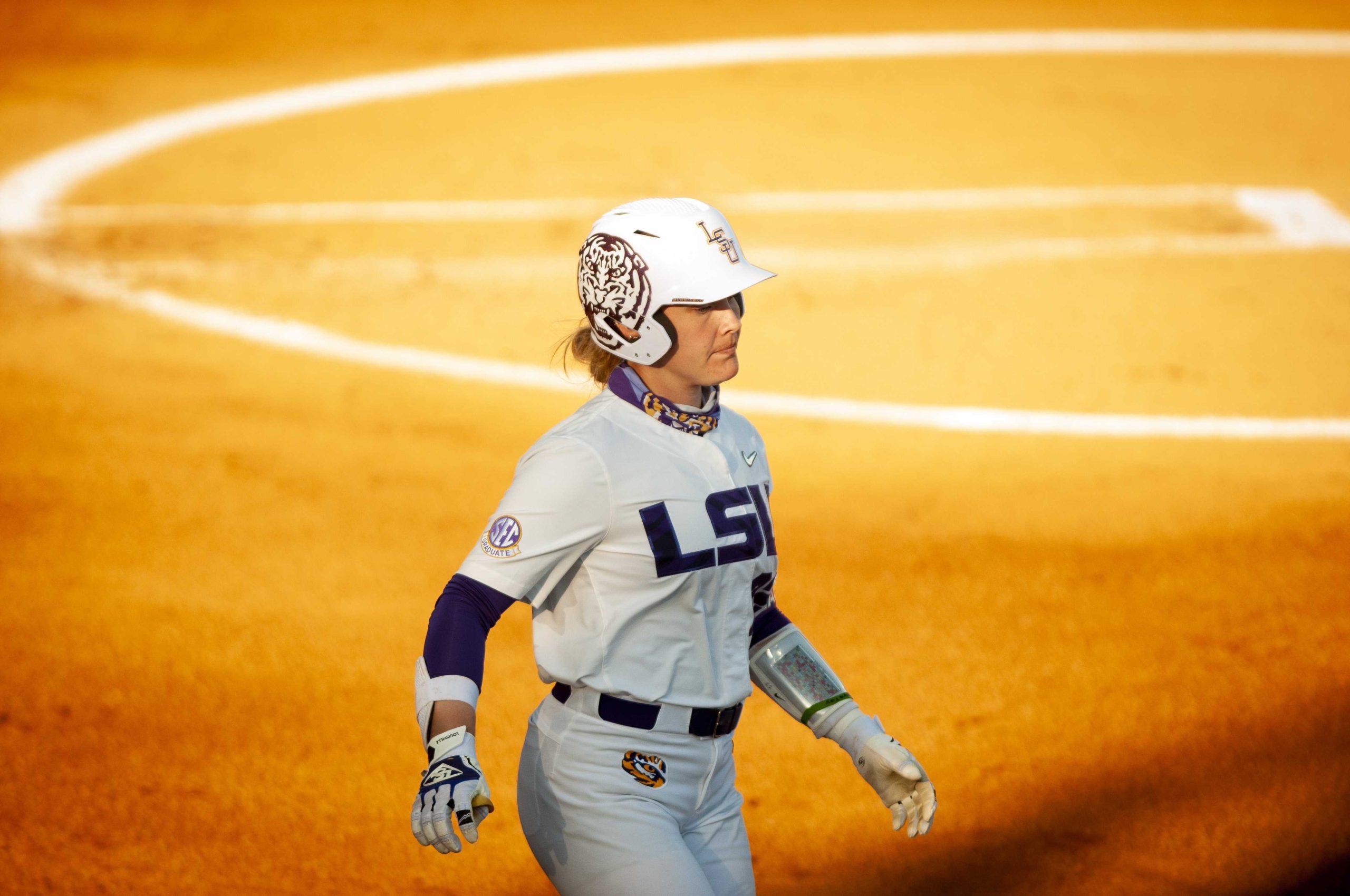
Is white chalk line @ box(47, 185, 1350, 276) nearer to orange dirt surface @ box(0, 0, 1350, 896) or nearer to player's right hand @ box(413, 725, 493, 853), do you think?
orange dirt surface @ box(0, 0, 1350, 896)

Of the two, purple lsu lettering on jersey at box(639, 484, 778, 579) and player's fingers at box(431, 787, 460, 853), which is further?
purple lsu lettering on jersey at box(639, 484, 778, 579)

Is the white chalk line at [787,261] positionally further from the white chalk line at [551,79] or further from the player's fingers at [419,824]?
the player's fingers at [419,824]

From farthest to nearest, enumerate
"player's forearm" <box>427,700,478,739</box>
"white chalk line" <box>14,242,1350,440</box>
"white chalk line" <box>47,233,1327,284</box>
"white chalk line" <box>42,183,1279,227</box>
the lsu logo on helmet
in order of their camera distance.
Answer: "white chalk line" <box>42,183,1279,227</box> < "white chalk line" <box>47,233,1327,284</box> < "white chalk line" <box>14,242,1350,440</box> < the lsu logo on helmet < "player's forearm" <box>427,700,478,739</box>

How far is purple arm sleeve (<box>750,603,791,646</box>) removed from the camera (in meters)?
3.73

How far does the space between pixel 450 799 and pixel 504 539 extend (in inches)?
24.9

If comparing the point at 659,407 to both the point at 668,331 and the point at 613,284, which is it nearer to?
the point at 668,331

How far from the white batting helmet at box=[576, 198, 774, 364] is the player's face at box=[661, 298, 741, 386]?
3 cm

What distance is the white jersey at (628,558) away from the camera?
3.20 metres

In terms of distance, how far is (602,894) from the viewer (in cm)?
317

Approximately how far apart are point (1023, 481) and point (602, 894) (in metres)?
5.71

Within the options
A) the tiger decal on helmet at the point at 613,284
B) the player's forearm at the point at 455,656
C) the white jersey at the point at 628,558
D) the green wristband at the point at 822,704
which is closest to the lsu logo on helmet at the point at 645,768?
the white jersey at the point at 628,558

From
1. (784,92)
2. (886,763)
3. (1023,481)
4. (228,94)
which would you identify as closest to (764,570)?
(886,763)

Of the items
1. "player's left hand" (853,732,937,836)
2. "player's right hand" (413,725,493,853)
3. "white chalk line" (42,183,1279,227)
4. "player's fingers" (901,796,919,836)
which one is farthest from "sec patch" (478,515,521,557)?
"white chalk line" (42,183,1279,227)

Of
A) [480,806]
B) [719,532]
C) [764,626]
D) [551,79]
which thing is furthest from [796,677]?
[551,79]
